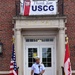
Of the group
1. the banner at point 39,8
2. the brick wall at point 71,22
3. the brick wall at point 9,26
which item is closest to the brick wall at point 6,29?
the brick wall at point 9,26

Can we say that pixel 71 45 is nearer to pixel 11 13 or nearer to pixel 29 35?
pixel 29 35

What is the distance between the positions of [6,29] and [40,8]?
234 centimetres

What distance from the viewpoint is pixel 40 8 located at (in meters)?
19.2

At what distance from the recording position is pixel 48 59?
1995 cm

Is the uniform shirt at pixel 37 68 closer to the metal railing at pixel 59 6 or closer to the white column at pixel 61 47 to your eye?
the white column at pixel 61 47

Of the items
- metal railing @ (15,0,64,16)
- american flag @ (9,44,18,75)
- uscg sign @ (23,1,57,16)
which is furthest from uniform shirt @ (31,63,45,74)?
metal railing @ (15,0,64,16)

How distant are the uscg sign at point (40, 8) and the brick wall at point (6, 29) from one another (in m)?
0.94

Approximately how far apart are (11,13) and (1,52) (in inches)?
93.5

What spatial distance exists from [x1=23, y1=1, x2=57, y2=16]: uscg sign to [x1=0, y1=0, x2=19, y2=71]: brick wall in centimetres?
94

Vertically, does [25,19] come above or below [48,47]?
above

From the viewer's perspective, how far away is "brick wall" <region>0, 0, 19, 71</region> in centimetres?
1931

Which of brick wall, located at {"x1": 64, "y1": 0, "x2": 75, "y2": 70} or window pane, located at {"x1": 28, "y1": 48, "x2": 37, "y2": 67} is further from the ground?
brick wall, located at {"x1": 64, "y1": 0, "x2": 75, "y2": 70}

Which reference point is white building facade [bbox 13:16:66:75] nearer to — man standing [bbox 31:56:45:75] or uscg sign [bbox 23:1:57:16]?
uscg sign [bbox 23:1:57:16]

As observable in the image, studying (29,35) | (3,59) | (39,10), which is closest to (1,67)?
(3,59)
